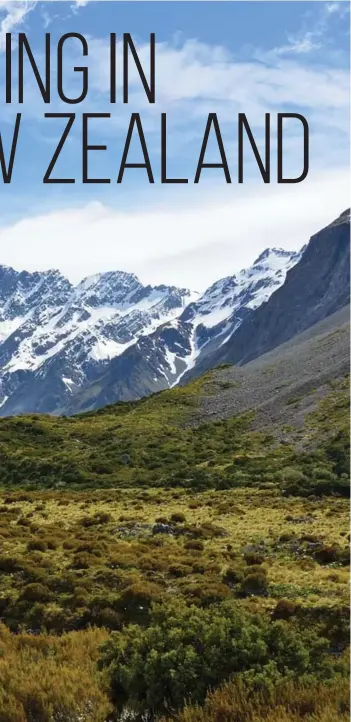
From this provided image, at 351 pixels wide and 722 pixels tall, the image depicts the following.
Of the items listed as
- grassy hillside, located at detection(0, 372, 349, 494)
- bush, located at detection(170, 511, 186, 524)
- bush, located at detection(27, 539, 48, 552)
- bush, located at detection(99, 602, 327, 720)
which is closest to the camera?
bush, located at detection(99, 602, 327, 720)

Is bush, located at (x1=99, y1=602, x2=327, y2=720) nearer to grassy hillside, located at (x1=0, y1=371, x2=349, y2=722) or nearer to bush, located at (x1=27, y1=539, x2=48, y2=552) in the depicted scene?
grassy hillside, located at (x1=0, y1=371, x2=349, y2=722)

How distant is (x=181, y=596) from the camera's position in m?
20.3

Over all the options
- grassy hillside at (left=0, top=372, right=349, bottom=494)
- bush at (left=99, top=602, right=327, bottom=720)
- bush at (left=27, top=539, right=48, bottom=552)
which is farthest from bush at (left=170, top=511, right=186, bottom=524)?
bush at (left=99, top=602, right=327, bottom=720)

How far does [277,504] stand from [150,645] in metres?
31.4

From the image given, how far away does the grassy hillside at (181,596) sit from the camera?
1120 cm

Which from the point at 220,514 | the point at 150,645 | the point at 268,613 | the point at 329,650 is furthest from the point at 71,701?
the point at 220,514

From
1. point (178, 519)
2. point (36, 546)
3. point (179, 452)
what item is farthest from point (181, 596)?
point (179, 452)

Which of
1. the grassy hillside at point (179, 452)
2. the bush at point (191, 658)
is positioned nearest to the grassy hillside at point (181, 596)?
the bush at point (191, 658)

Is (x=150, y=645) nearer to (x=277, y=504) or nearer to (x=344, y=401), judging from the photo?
(x=277, y=504)

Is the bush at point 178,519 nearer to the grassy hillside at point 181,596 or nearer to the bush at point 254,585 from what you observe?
the grassy hillside at point 181,596

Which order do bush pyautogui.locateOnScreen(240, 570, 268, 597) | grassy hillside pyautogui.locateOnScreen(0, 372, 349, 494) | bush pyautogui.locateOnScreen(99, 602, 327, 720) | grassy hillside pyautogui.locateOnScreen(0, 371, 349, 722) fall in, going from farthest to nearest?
grassy hillside pyautogui.locateOnScreen(0, 372, 349, 494)
bush pyautogui.locateOnScreen(240, 570, 268, 597)
bush pyautogui.locateOnScreen(99, 602, 327, 720)
grassy hillside pyautogui.locateOnScreen(0, 371, 349, 722)

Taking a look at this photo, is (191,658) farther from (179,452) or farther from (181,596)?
(179,452)

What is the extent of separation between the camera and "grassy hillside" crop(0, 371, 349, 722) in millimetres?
11195

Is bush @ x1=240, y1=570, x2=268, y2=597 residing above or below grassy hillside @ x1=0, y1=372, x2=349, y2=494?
above
